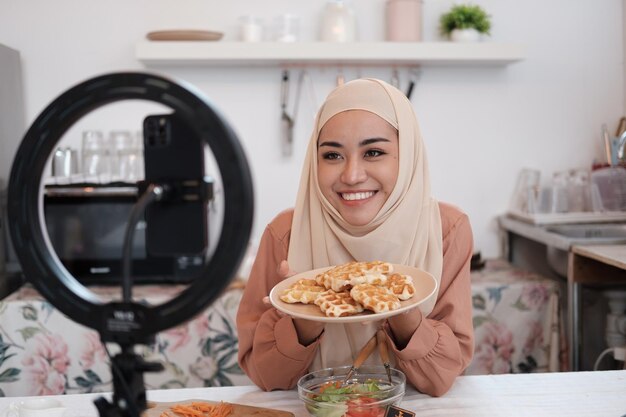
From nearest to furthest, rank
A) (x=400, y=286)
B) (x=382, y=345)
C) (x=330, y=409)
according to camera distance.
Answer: (x=330, y=409)
(x=400, y=286)
(x=382, y=345)

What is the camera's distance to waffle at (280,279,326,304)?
47.9 inches

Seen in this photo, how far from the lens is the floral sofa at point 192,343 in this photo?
254 centimetres

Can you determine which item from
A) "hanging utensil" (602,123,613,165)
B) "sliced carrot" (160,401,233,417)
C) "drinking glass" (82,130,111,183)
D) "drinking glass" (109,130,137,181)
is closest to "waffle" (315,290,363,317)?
A: "sliced carrot" (160,401,233,417)

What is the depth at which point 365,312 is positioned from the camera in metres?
1.18

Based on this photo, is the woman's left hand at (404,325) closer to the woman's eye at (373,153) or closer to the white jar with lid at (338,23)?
the woman's eye at (373,153)

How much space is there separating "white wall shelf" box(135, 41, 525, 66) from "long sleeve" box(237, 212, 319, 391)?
4.54 ft

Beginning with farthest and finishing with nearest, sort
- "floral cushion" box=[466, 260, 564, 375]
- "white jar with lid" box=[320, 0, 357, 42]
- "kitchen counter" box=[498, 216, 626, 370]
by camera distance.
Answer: "white jar with lid" box=[320, 0, 357, 42] < "floral cushion" box=[466, 260, 564, 375] < "kitchen counter" box=[498, 216, 626, 370]

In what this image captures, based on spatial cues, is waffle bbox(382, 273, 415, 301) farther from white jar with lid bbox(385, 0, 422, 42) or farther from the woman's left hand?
white jar with lid bbox(385, 0, 422, 42)

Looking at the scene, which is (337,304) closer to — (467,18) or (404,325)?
(404,325)

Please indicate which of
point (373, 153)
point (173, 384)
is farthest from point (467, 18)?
point (173, 384)

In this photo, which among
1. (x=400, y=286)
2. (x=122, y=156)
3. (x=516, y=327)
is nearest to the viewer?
(x=400, y=286)

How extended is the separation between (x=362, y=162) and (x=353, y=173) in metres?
0.04

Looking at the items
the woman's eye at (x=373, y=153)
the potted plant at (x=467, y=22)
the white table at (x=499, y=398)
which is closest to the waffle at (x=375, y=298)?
the white table at (x=499, y=398)

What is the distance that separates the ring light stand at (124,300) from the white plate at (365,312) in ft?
1.40
